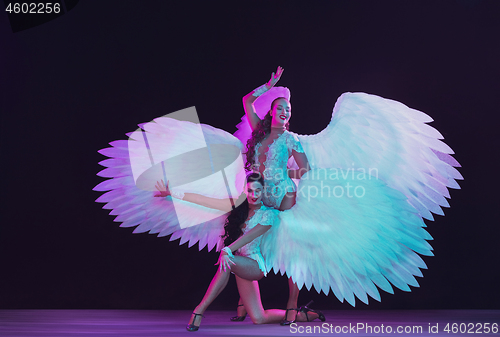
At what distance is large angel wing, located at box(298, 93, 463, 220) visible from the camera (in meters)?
2.24

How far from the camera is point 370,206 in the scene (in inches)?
86.9

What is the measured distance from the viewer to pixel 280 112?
2412 millimetres

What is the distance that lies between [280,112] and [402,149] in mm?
687

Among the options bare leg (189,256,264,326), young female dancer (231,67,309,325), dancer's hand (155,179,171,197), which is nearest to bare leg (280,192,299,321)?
young female dancer (231,67,309,325)

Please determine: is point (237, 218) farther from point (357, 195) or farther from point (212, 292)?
point (357, 195)

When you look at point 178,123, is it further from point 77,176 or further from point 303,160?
point 77,176

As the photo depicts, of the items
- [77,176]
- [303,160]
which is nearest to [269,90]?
[303,160]

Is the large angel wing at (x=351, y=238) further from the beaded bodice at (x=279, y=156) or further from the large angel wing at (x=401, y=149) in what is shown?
the beaded bodice at (x=279, y=156)

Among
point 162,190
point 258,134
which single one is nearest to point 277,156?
point 258,134

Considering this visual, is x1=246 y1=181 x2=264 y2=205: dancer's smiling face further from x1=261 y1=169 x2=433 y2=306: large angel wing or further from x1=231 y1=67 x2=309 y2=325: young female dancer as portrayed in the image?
x1=261 y1=169 x2=433 y2=306: large angel wing

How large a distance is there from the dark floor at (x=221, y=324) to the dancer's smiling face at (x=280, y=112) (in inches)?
44.0

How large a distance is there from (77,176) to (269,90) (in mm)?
1661

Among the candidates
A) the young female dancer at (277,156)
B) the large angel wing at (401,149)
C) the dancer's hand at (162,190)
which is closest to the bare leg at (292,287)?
the young female dancer at (277,156)

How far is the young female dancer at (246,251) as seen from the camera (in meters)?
2.22
